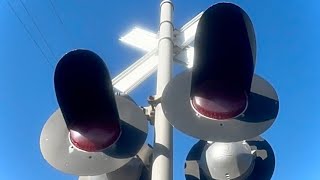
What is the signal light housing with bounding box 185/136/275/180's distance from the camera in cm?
267

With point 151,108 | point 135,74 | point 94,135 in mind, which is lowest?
point 94,135

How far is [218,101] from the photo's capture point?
252cm

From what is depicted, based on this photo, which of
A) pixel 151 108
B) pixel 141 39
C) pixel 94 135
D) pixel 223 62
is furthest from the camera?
pixel 141 39

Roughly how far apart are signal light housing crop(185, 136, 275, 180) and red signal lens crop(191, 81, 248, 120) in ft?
1.01

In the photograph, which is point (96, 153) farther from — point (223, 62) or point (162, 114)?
point (223, 62)

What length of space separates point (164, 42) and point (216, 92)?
0.66 metres

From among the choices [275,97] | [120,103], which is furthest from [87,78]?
[275,97]

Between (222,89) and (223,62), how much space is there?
15 centimetres

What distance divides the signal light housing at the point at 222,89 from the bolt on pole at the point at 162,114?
224 mm

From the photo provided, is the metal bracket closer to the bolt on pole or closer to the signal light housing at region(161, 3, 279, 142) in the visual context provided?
the bolt on pole

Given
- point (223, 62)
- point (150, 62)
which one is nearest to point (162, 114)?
point (223, 62)

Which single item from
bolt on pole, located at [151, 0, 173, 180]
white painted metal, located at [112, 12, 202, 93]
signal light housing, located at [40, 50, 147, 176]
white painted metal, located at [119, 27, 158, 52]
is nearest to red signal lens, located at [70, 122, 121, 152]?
signal light housing, located at [40, 50, 147, 176]

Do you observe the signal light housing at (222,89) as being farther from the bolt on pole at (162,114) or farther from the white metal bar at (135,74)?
the white metal bar at (135,74)

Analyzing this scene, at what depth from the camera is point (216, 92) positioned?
2555mm
